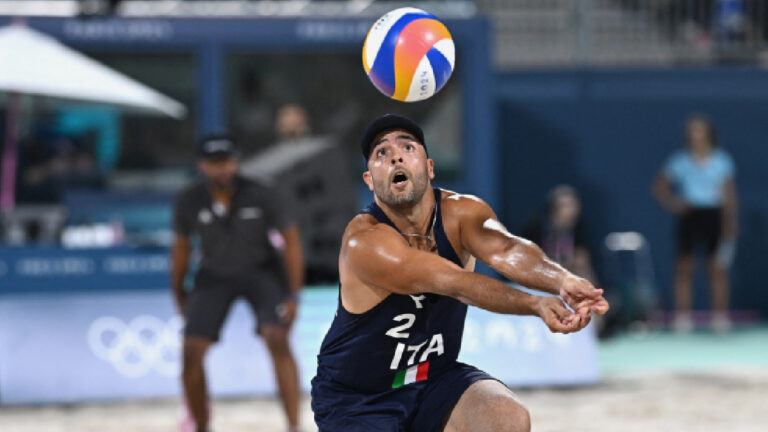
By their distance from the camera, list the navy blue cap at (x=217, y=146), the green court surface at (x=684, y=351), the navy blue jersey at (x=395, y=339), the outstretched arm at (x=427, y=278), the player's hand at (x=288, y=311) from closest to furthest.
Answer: the outstretched arm at (x=427, y=278) < the navy blue jersey at (x=395, y=339) < the navy blue cap at (x=217, y=146) < the player's hand at (x=288, y=311) < the green court surface at (x=684, y=351)

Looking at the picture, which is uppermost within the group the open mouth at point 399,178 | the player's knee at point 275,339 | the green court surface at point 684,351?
the open mouth at point 399,178

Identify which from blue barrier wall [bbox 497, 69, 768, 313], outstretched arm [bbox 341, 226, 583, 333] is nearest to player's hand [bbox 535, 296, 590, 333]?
outstretched arm [bbox 341, 226, 583, 333]

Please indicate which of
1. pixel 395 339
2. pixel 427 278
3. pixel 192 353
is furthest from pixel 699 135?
pixel 427 278

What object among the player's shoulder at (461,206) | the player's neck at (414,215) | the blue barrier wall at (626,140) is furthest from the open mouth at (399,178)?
the blue barrier wall at (626,140)

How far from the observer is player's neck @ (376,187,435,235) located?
14.4ft

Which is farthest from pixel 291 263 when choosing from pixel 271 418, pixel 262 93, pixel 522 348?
pixel 262 93

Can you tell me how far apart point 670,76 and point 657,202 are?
1.58 m

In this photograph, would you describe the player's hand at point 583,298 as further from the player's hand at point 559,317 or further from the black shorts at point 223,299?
the black shorts at point 223,299

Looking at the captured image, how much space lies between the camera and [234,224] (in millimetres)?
7441

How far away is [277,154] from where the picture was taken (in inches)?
463

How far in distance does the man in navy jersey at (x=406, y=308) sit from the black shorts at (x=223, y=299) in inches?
105

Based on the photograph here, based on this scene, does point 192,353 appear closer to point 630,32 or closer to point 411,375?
point 411,375

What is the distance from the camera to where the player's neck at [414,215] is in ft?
14.4

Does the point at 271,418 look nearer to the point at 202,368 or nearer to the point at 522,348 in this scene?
the point at 202,368
